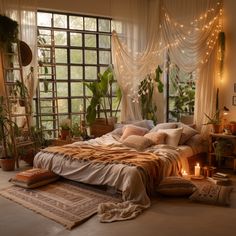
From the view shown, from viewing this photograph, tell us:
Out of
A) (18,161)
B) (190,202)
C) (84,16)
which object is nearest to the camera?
(190,202)

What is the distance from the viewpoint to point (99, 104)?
650 centimetres

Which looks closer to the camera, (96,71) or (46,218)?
(46,218)

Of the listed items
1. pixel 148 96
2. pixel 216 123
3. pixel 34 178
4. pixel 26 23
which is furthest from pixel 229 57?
pixel 34 178

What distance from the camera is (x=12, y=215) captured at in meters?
3.47

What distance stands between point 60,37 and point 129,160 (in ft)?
10.7

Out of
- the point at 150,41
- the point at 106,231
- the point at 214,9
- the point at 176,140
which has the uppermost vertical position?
the point at 214,9

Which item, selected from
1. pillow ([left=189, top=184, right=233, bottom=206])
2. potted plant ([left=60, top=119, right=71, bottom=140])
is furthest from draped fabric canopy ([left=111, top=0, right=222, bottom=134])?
pillow ([left=189, top=184, right=233, bottom=206])

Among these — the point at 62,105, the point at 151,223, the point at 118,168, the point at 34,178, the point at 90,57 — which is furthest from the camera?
the point at 90,57

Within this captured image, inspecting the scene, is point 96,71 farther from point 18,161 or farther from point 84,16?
point 18,161

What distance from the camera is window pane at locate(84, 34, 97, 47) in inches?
257

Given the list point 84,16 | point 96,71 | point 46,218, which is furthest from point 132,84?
point 46,218

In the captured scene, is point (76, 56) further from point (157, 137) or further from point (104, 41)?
point (157, 137)

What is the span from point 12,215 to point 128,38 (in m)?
4.43

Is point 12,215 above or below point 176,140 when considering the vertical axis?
below
